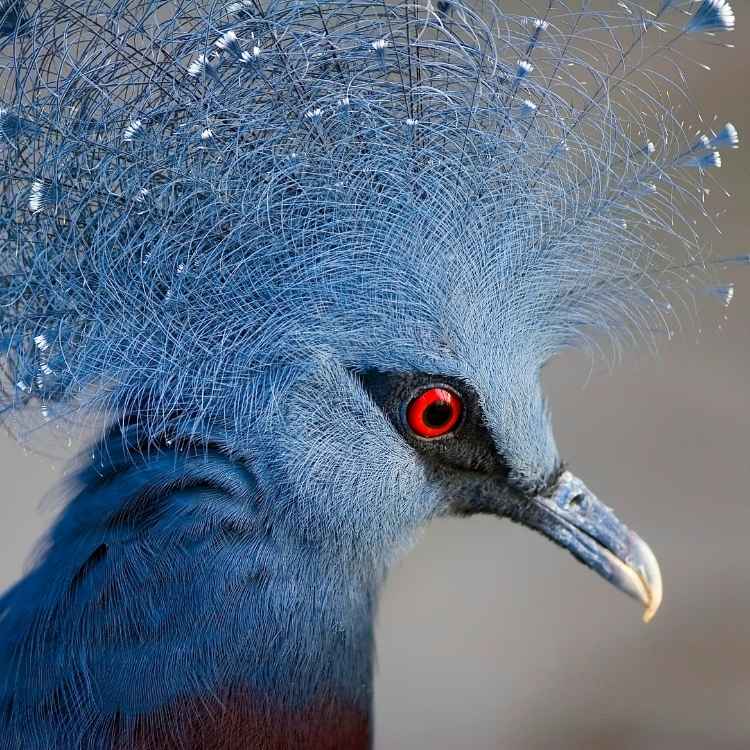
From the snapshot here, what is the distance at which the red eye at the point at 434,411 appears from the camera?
154 centimetres

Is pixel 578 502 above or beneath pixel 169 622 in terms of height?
above

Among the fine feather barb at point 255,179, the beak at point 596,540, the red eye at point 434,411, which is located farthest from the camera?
the beak at point 596,540

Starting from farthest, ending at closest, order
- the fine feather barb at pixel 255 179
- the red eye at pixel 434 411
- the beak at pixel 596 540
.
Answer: the beak at pixel 596 540, the red eye at pixel 434 411, the fine feather barb at pixel 255 179

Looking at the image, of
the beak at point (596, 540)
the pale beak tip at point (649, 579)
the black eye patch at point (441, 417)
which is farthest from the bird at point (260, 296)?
the pale beak tip at point (649, 579)

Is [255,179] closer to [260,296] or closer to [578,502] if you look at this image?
[260,296]

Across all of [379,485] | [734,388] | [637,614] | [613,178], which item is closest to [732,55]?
[734,388]

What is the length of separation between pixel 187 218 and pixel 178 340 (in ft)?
0.58

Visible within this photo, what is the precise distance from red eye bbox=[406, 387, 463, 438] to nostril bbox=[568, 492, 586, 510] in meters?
0.28

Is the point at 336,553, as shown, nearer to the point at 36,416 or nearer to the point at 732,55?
the point at 36,416

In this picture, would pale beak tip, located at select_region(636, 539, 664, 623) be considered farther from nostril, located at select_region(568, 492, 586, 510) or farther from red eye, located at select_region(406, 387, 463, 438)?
red eye, located at select_region(406, 387, 463, 438)

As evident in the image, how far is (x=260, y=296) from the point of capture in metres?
1.46

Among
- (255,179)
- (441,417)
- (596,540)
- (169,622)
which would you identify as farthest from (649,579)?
(255,179)

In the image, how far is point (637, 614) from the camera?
3852 millimetres

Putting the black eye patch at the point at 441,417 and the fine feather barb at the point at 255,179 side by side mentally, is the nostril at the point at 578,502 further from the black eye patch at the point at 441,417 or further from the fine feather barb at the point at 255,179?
the fine feather barb at the point at 255,179
